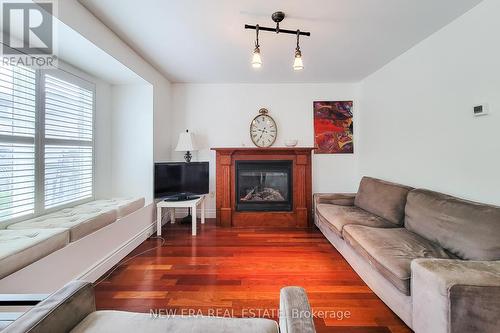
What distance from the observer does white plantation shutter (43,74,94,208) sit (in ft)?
7.79

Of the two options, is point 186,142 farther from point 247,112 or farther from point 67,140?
point 67,140

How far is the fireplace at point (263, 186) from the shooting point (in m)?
3.77

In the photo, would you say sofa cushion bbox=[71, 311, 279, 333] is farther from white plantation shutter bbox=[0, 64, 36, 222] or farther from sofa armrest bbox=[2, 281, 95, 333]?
white plantation shutter bbox=[0, 64, 36, 222]

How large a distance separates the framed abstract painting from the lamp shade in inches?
85.2

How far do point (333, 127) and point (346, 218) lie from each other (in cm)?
195

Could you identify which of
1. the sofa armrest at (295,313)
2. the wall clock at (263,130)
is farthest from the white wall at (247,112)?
the sofa armrest at (295,313)

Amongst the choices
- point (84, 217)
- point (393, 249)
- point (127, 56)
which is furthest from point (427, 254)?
point (127, 56)

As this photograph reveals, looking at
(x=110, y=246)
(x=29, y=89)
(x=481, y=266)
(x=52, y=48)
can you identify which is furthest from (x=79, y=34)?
(x=481, y=266)

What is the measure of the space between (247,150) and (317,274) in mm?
2109

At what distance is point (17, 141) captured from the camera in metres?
2.05

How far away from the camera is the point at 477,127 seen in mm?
1948

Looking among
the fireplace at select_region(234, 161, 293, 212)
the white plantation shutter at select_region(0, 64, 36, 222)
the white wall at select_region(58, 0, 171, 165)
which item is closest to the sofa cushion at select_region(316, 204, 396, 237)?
the fireplace at select_region(234, 161, 293, 212)

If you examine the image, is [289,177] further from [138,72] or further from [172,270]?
[138,72]

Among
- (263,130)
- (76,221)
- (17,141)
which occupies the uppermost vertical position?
(263,130)
